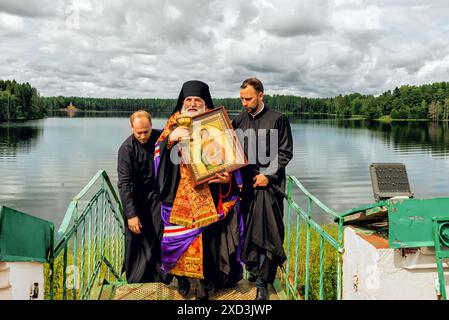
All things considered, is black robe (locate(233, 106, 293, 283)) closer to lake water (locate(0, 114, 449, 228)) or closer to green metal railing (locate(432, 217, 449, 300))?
green metal railing (locate(432, 217, 449, 300))

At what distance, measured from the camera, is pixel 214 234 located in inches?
168

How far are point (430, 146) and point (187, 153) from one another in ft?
152

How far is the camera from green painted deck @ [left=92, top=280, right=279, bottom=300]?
419 cm

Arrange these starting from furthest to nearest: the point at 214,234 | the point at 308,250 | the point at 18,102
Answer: the point at 18,102
the point at 214,234
the point at 308,250

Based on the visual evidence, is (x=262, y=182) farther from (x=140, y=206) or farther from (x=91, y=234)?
(x=91, y=234)

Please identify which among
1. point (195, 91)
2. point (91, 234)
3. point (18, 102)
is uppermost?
point (18, 102)

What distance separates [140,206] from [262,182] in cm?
138

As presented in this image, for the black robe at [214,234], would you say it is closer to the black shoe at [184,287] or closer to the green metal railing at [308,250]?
the black shoe at [184,287]

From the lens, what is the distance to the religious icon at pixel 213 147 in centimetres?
395

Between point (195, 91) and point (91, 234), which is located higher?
point (195, 91)

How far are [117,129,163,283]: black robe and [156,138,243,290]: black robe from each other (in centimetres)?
29

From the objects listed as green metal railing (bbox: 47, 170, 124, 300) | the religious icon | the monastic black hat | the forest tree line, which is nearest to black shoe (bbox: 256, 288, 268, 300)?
the religious icon

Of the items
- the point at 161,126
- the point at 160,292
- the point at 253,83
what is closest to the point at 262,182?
the point at 253,83
